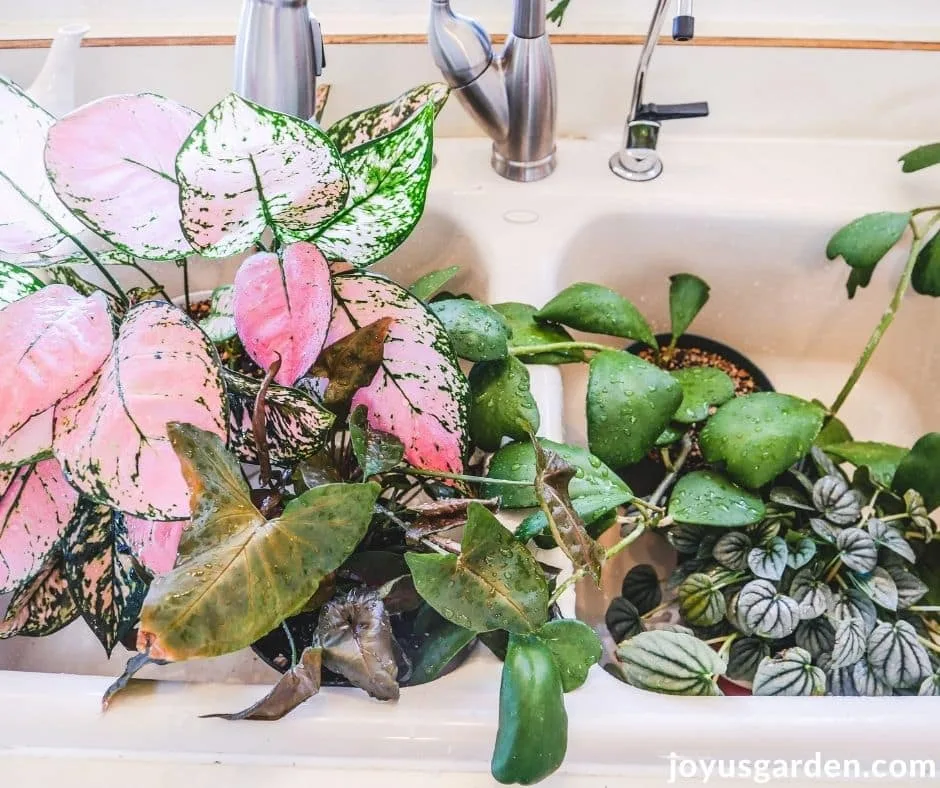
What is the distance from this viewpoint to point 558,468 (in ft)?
1.14

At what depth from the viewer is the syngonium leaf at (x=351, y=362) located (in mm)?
357

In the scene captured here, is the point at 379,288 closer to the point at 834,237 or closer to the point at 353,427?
the point at 353,427

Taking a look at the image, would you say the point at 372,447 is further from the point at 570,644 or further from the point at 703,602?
the point at 703,602

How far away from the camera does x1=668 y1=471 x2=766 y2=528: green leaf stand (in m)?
0.48

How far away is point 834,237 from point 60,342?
2.07 ft

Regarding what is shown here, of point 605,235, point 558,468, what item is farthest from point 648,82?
point 558,468

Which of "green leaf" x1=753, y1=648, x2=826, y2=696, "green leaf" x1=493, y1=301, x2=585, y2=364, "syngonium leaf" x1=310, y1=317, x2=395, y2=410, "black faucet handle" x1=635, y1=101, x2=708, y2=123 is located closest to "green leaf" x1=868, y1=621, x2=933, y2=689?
"green leaf" x1=753, y1=648, x2=826, y2=696

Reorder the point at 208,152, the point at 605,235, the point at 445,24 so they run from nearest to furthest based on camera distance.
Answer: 1. the point at 208,152
2. the point at 445,24
3. the point at 605,235

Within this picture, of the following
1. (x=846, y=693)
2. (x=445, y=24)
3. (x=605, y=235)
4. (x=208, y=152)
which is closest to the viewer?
(x=208, y=152)

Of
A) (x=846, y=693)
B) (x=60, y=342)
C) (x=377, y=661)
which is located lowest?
(x=846, y=693)

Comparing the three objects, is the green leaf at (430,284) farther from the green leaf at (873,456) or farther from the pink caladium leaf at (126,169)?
the green leaf at (873,456)

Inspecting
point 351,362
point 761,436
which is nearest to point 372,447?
point 351,362

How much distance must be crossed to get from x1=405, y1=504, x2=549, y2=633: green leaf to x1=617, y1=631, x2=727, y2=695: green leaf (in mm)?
126

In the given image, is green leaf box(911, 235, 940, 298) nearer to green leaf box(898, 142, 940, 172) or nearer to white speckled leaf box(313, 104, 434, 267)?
green leaf box(898, 142, 940, 172)
